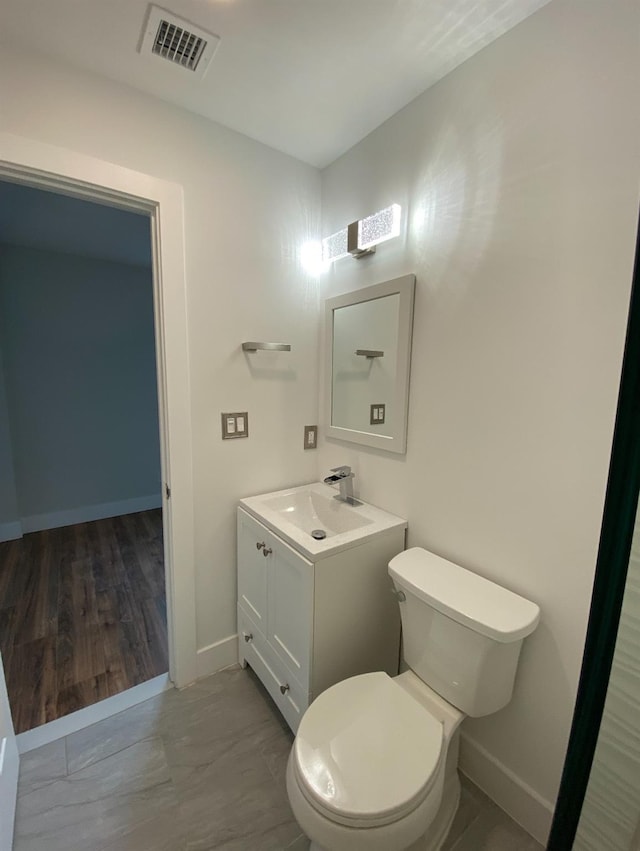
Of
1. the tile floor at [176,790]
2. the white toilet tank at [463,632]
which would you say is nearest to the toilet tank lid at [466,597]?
the white toilet tank at [463,632]

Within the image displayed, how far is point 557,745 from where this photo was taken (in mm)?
1077

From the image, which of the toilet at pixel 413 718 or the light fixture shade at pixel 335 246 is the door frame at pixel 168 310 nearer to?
the light fixture shade at pixel 335 246

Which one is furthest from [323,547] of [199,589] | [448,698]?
[199,589]

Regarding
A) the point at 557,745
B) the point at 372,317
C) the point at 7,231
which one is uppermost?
the point at 7,231

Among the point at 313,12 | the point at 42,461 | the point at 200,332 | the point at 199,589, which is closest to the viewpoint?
the point at 313,12

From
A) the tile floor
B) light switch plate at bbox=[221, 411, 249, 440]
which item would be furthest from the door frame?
the tile floor

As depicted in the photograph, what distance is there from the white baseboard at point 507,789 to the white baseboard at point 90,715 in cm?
132

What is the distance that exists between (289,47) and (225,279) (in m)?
0.79

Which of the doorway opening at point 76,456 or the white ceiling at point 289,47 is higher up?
the white ceiling at point 289,47

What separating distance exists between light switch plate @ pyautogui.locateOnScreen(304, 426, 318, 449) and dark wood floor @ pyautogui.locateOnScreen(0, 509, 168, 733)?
4.41 ft

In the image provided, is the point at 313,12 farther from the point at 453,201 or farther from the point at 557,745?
the point at 557,745

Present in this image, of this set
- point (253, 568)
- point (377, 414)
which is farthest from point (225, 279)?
point (253, 568)

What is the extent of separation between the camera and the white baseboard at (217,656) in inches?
67.6

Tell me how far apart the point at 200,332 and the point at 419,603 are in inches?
54.0
